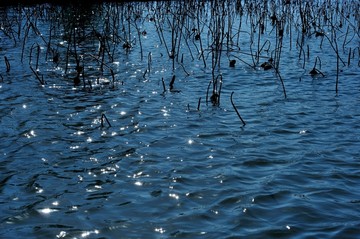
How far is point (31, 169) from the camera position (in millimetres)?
5711

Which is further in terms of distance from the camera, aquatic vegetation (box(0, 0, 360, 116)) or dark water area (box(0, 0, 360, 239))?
aquatic vegetation (box(0, 0, 360, 116))

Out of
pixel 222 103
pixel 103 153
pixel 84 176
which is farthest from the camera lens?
pixel 222 103

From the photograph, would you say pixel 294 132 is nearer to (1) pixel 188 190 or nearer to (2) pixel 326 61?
(1) pixel 188 190

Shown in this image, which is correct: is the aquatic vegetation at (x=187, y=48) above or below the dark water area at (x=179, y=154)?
above

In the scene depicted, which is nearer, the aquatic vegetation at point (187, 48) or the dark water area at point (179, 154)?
the dark water area at point (179, 154)

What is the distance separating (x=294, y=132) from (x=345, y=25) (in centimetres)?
1302

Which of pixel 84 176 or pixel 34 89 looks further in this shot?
pixel 34 89

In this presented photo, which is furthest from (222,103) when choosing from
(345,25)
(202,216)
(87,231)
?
(345,25)

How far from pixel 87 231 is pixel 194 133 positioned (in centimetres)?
303

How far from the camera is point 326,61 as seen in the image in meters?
12.2

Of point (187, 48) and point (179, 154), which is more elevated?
point (187, 48)

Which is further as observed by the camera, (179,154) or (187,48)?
(187,48)

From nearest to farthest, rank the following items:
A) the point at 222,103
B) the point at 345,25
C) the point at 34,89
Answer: the point at 222,103
the point at 34,89
the point at 345,25

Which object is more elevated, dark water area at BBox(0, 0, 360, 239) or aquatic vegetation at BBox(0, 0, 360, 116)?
aquatic vegetation at BBox(0, 0, 360, 116)
